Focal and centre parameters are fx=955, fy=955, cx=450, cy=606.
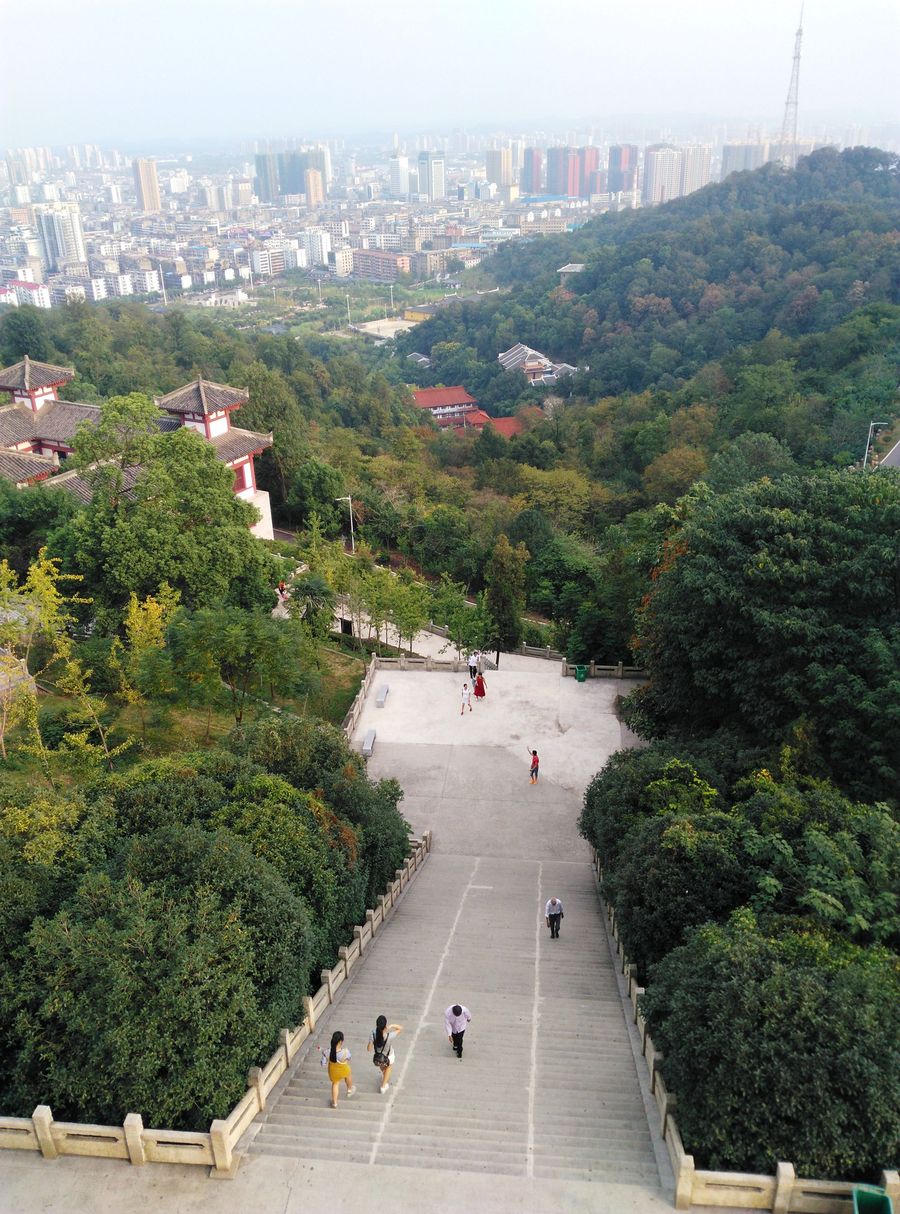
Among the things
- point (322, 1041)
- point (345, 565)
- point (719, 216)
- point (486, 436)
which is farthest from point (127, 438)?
point (719, 216)

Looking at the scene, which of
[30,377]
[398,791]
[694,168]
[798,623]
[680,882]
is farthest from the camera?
[694,168]

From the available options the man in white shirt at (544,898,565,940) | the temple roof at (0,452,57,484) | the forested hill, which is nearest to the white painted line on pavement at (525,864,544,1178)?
the man in white shirt at (544,898,565,940)

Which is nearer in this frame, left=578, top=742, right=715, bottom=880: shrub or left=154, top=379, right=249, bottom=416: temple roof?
left=578, top=742, right=715, bottom=880: shrub

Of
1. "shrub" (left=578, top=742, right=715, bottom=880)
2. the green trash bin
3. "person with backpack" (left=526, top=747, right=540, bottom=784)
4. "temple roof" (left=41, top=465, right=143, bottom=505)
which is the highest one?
the green trash bin

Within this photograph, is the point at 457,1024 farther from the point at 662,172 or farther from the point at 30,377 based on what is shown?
the point at 662,172

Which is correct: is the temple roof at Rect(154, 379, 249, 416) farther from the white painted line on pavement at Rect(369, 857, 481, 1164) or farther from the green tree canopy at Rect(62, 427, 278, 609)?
the white painted line on pavement at Rect(369, 857, 481, 1164)

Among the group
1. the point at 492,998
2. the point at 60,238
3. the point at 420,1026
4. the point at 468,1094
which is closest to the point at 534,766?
the point at 492,998

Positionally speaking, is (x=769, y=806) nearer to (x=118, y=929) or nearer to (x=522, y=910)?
(x=522, y=910)
